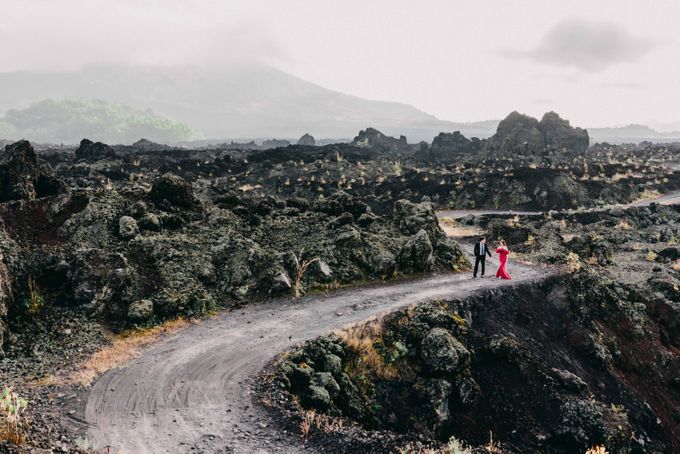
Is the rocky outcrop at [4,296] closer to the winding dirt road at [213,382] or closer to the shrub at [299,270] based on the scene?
the winding dirt road at [213,382]

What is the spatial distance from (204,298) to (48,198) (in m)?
8.68

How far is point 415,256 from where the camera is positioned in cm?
2250

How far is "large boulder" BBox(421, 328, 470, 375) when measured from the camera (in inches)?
555

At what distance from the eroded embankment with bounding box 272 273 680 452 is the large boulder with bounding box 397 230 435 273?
4372mm

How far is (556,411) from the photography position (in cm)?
1360

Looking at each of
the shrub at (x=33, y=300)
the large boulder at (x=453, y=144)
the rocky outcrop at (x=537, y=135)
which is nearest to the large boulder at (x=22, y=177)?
the shrub at (x=33, y=300)

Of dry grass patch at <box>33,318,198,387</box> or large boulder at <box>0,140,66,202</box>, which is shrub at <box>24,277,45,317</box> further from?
large boulder at <box>0,140,66,202</box>

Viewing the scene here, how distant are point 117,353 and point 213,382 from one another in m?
3.80

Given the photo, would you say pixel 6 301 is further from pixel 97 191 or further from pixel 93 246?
pixel 97 191

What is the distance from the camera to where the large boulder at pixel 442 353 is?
14102 mm

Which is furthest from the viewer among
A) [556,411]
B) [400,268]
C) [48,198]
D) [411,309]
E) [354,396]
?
[400,268]

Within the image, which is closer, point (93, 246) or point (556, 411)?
point (556, 411)

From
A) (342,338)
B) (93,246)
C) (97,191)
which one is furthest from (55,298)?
(342,338)

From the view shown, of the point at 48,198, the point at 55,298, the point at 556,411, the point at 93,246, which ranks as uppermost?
the point at 48,198
